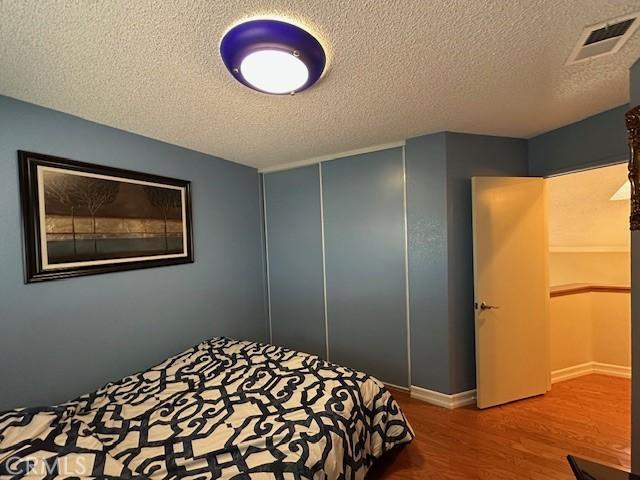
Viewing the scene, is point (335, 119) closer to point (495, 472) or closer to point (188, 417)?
point (188, 417)

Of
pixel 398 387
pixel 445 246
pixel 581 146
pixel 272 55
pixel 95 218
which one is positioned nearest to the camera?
pixel 272 55

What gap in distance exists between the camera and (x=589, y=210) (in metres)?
3.31

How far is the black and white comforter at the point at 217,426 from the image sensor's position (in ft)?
3.62

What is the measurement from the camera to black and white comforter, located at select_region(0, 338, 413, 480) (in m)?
1.10

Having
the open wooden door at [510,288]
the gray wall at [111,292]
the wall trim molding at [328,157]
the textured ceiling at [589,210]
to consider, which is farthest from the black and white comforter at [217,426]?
the textured ceiling at [589,210]

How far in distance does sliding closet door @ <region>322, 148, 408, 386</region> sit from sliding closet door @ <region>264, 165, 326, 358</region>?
150 mm

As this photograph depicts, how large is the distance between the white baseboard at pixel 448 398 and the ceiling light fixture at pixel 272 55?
102 inches

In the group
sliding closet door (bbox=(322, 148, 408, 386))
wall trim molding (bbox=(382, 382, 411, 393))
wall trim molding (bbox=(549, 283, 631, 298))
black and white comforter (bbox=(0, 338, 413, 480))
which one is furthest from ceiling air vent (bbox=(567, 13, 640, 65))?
wall trim molding (bbox=(382, 382, 411, 393))

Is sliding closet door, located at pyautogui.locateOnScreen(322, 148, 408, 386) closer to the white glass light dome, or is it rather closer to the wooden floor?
the wooden floor

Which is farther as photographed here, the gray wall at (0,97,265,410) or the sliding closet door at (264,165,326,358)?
the sliding closet door at (264,165,326,358)

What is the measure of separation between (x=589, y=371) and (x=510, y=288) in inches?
63.6

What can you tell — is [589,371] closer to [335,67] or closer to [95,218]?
[335,67]
